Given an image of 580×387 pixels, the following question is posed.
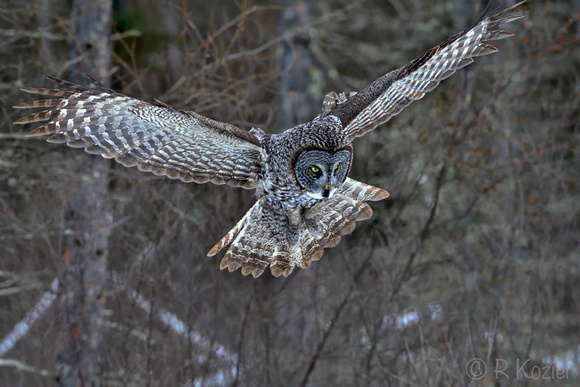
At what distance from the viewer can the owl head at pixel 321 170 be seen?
5.69m

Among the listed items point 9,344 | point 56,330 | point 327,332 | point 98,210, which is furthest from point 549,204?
point 9,344

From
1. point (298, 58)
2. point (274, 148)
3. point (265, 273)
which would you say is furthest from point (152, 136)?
point (298, 58)

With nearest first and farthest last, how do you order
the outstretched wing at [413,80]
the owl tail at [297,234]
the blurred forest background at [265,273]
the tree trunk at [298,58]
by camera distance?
the outstretched wing at [413,80], the owl tail at [297,234], the blurred forest background at [265,273], the tree trunk at [298,58]

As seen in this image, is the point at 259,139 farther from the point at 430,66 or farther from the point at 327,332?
the point at 327,332

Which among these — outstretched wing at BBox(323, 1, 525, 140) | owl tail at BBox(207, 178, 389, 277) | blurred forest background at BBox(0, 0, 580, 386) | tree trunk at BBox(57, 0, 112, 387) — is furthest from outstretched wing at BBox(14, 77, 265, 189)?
tree trunk at BBox(57, 0, 112, 387)

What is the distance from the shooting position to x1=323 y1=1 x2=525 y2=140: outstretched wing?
5602 millimetres

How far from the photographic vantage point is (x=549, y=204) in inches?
348

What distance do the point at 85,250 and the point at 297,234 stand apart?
3039 millimetres

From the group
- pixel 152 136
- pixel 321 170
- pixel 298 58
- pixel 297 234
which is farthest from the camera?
pixel 298 58

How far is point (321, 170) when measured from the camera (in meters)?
5.70

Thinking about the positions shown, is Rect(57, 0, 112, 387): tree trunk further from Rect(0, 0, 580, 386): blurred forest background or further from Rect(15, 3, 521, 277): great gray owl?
Rect(15, 3, 521, 277): great gray owl

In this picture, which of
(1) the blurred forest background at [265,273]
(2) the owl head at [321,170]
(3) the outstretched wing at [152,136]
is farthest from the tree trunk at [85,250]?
(2) the owl head at [321,170]

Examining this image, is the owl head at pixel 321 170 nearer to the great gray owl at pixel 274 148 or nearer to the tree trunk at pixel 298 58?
the great gray owl at pixel 274 148

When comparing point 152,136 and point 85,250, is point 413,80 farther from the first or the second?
point 85,250
